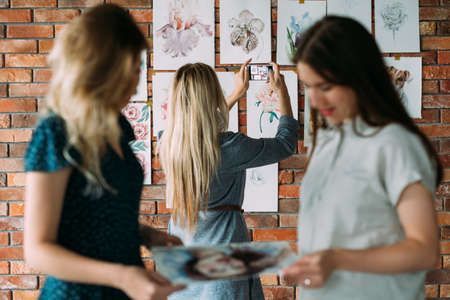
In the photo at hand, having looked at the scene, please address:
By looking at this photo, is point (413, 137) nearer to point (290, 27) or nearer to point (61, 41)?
point (61, 41)

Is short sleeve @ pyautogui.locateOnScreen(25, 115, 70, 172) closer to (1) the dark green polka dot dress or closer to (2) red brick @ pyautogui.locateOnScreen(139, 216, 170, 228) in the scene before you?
(1) the dark green polka dot dress

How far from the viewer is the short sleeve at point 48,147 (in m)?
0.83

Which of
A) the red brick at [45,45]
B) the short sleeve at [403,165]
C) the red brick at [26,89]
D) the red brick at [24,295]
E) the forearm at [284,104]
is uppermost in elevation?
the red brick at [45,45]

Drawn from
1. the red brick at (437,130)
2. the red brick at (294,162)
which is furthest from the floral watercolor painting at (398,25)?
the red brick at (294,162)

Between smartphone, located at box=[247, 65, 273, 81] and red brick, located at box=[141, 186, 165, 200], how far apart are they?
804 mm

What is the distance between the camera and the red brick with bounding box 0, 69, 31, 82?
2.30m

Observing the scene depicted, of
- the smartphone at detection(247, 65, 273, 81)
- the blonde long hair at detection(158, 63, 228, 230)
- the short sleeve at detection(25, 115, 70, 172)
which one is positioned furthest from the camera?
the smartphone at detection(247, 65, 273, 81)

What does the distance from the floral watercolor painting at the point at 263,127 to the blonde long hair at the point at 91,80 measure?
144cm

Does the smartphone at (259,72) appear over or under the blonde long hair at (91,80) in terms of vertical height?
over

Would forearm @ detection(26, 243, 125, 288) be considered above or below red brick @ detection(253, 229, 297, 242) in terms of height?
above

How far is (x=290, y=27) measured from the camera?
90.0 inches

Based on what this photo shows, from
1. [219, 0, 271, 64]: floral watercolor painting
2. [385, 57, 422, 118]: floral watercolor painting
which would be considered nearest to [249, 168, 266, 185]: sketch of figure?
[219, 0, 271, 64]: floral watercolor painting

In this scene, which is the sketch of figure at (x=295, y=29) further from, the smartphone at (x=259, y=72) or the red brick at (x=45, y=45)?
the red brick at (x=45, y=45)

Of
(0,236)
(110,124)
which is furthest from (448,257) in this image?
(0,236)
